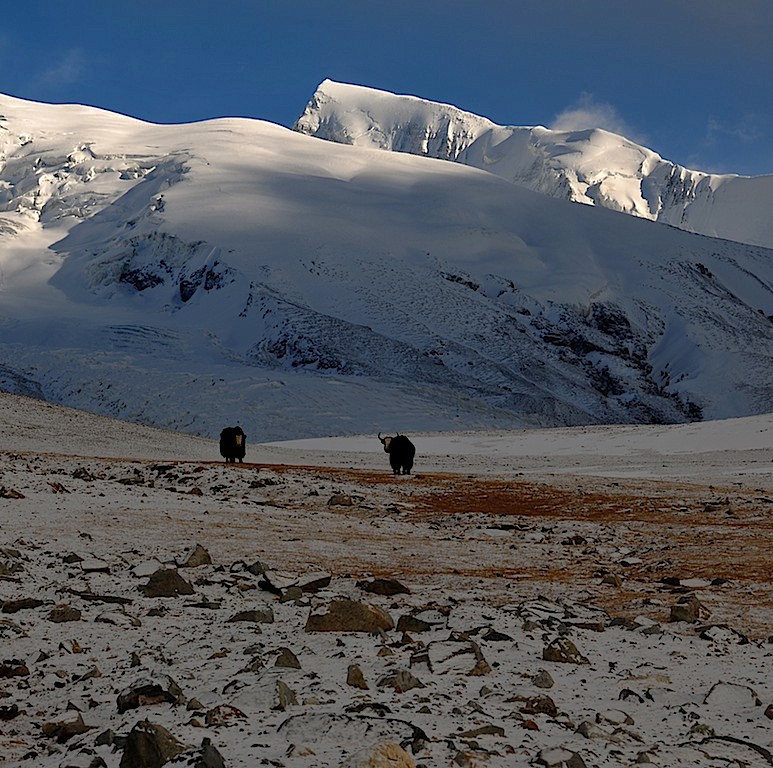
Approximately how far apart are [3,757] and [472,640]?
315 cm

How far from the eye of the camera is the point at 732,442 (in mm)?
40938

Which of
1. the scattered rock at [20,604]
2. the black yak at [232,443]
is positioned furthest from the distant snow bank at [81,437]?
the scattered rock at [20,604]

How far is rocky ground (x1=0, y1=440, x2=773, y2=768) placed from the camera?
4.81 metres

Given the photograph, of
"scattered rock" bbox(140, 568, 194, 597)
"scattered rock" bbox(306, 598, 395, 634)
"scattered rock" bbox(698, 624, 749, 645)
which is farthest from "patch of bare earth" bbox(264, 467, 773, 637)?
"scattered rock" bbox(140, 568, 194, 597)

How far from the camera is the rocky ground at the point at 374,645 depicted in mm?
4812

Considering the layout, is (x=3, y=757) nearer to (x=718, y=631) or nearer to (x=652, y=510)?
(x=718, y=631)

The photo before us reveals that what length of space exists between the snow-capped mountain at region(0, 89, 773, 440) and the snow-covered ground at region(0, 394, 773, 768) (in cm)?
5322

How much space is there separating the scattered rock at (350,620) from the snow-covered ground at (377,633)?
0.02 meters

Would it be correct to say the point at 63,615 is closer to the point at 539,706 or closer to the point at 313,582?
the point at 313,582

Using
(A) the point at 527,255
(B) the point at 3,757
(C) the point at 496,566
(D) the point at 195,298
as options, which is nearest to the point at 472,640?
(B) the point at 3,757

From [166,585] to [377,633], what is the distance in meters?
2.41

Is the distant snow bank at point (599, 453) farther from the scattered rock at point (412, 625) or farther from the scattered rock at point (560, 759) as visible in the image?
the scattered rock at point (560, 759)

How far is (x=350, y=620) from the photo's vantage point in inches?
277

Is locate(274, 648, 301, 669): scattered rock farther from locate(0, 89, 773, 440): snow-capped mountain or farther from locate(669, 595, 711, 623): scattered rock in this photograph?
locate(0, 89, 773, 440): snow-capped mountain
